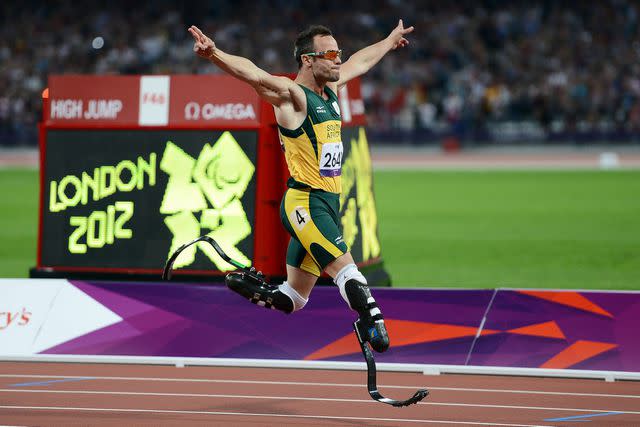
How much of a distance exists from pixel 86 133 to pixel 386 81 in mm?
27862

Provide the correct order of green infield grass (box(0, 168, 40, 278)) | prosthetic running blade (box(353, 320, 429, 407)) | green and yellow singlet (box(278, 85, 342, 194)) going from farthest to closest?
green infield grass (box(0, 168, 40, 278)) → green and yellow singlet (box(278, 85, 342, 194)) → prosthetic running blade (box(353, 320, 429, 407))

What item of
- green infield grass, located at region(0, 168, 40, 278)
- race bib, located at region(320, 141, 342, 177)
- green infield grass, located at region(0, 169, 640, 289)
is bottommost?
green infield grass, located at region(0, 168, 40, 278)

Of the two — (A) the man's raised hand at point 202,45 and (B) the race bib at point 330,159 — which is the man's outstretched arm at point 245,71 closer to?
(A) the man's raised hand at point 202,45

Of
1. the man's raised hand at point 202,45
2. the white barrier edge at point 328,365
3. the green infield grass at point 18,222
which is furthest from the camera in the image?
the green infield grass at point 18,222

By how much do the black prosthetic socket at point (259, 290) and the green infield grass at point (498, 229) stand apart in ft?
18.4

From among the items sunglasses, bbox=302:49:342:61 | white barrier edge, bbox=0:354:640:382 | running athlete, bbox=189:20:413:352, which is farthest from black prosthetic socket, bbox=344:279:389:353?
white barrier edge, bbox=0:354:640:382

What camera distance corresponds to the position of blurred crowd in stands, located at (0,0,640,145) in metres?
35.2

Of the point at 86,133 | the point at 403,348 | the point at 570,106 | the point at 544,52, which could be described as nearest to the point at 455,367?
the point at 403,348

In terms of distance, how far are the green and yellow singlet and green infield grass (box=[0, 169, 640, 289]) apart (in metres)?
5.91

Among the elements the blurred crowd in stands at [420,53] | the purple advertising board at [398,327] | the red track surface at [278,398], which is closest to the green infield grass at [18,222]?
the purple advertising board at [398,327]

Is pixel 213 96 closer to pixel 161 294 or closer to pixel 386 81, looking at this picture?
pixel 161 294

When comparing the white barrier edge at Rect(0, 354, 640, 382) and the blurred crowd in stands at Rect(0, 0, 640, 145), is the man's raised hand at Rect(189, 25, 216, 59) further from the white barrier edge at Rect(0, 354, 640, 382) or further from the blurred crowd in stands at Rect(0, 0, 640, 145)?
the blurred crowd in stands at Rect(0, 0, 640, 145)

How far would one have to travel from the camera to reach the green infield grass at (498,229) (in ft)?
44.9

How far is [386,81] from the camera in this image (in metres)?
37.3
